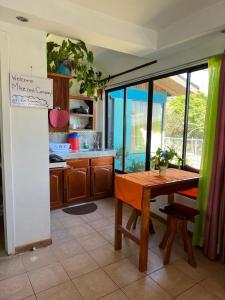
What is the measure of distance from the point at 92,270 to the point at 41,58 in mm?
2300

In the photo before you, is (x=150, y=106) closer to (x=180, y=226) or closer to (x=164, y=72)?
(x=164, y=72)

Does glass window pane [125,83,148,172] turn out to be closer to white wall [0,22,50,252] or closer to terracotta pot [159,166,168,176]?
terracotta pot [159,166,168,176]

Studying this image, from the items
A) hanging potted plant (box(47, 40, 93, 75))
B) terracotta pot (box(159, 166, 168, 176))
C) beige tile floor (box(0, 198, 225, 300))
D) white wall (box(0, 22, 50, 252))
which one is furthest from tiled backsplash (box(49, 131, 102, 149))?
terracotta pot (box(159, 166, 168, 176))

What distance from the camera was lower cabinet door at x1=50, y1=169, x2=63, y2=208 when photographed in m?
3.50

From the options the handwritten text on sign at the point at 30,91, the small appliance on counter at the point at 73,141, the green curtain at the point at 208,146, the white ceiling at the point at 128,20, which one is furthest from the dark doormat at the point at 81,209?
the white ceiling at the point at 128,20

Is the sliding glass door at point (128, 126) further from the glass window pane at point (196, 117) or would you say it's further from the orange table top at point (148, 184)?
the orange table top at point (148, 184)

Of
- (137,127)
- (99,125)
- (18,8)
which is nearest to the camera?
(18,8)

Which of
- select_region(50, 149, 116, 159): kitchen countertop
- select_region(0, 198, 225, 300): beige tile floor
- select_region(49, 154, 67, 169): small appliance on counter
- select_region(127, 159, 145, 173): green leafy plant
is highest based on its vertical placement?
select_region(50, 149, 116, 159): kitchen countertop

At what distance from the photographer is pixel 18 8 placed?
1.88 meters

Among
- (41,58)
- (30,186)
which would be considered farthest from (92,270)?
(41,58)

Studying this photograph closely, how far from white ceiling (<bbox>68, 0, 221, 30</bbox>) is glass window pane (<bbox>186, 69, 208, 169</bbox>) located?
78 cm

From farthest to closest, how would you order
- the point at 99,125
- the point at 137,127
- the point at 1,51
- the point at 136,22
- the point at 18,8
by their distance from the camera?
the point at 99,125 < the point at 137,127 < the point at 136,22 < the point at 1,51 < the point at 18,8

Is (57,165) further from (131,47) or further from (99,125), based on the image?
(131,47)

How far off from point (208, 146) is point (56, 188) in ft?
7.96
